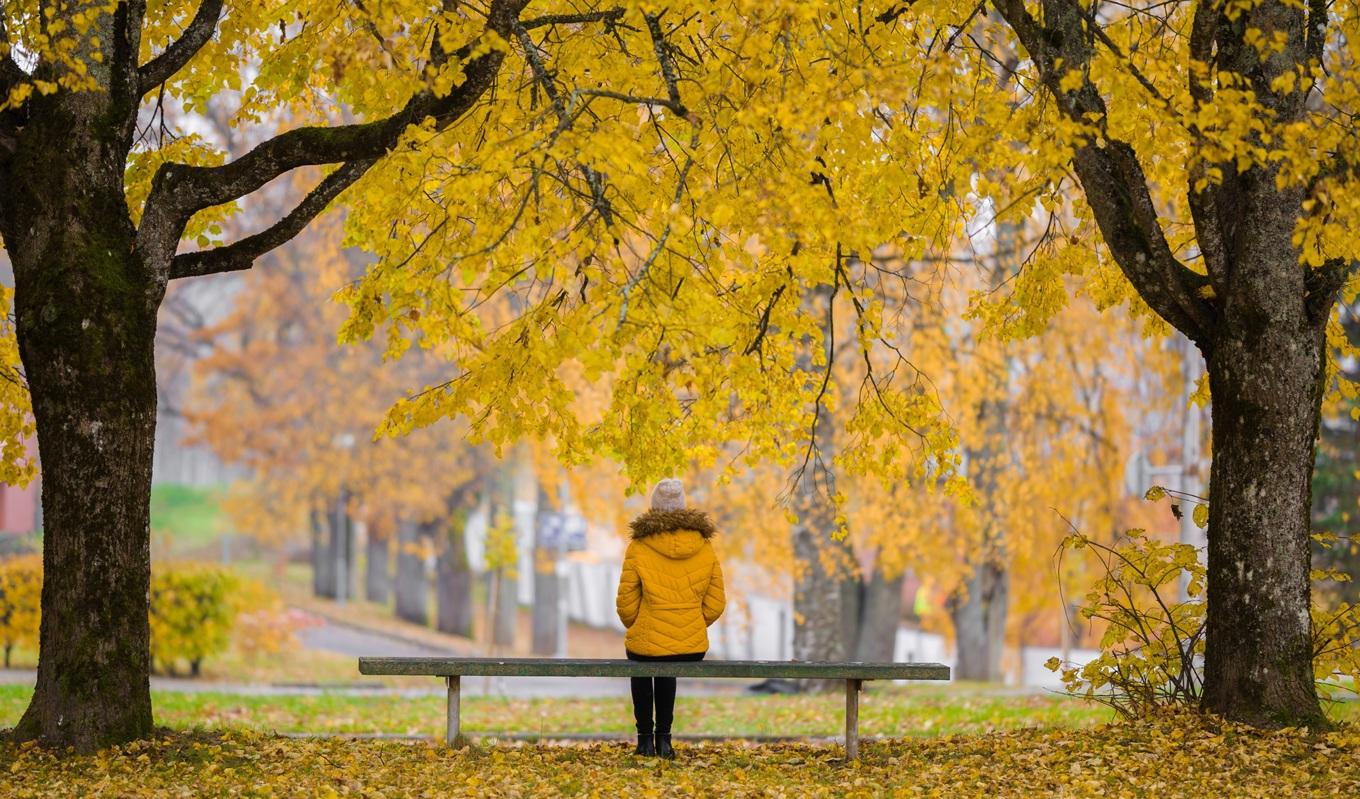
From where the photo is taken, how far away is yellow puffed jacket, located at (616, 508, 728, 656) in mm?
7594

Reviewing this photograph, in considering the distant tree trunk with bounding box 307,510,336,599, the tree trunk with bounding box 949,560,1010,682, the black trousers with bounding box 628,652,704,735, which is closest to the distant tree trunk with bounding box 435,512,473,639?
the distant tree trunk with bounding box 307,510,336,599

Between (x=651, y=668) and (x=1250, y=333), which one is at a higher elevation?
(x=1250, y=333)

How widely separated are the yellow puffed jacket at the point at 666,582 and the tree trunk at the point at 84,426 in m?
2.45

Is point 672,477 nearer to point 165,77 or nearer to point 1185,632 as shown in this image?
point 1185,632

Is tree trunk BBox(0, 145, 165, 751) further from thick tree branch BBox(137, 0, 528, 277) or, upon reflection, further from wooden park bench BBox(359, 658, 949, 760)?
wooden park bench BBox(359, 658, 949, 760)

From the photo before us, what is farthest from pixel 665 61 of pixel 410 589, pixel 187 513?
pixel 187 513

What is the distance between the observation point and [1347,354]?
838cm

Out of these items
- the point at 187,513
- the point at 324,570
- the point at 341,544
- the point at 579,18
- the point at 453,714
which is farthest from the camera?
the point at 187,513

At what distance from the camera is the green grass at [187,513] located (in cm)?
5550

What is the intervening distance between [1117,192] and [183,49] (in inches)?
Result: 196

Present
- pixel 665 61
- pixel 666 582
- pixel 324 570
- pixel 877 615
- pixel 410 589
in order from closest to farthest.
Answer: pixel 665 61, pixel 666 582, pixel 877 615, pixel 410 589, pixel 324 570

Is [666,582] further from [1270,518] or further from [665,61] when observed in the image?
[1270,518]

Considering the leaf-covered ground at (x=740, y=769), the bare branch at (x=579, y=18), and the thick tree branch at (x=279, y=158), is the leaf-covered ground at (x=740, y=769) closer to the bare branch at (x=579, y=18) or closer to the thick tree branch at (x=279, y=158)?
the thick tree branch at (x=279, y=158)

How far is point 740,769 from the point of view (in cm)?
738
